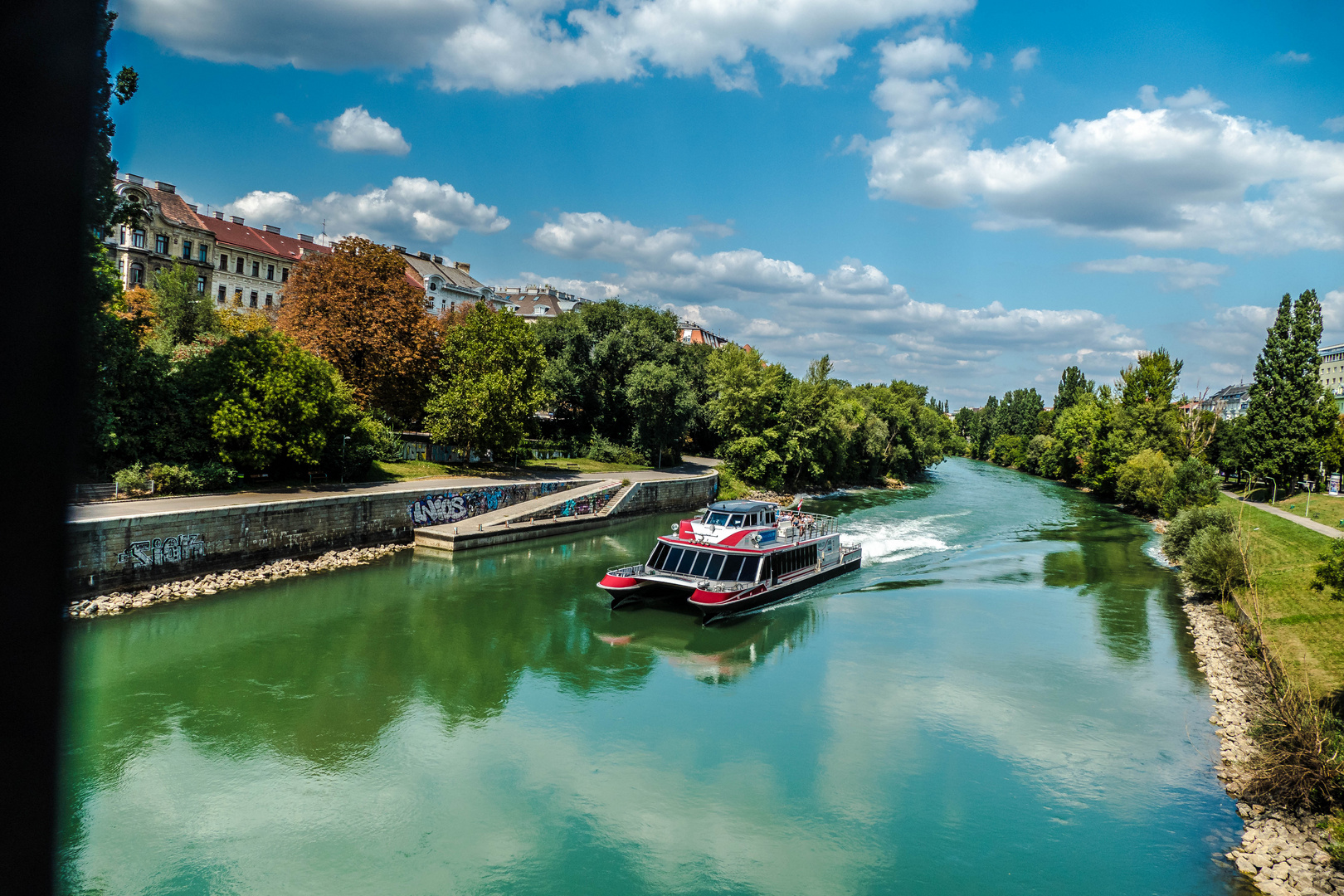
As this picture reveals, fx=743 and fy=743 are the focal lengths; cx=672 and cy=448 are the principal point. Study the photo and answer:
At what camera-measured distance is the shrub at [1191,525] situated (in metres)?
33.1

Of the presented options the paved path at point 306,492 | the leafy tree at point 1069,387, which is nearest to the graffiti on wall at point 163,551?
the paved path at point 306,492

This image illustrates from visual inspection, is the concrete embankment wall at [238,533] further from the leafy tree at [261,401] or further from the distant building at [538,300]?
the distant building at [538,300]

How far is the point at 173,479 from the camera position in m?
28.3

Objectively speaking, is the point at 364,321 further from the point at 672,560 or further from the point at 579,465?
the point at 672,560

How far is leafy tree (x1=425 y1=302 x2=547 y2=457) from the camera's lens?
140 feet

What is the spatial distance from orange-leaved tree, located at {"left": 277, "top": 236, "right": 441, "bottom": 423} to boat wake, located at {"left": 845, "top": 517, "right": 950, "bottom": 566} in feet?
92.1

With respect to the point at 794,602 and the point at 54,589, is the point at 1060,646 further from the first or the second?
the point at 54,589

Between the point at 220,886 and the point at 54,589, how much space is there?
9.18 metres

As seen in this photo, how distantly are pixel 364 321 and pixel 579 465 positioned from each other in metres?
19.0

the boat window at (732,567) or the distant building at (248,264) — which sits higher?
the distant building at (248,264)

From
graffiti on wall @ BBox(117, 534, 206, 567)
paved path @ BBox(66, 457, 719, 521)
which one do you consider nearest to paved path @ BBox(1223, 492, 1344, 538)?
paved path @ BBox(66, 457, 719, 521)

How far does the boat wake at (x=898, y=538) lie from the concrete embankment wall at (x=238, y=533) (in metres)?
21.7

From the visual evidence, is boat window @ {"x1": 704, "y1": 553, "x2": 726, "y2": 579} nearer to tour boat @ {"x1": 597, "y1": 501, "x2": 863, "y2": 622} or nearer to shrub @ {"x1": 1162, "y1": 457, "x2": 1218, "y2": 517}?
tour boat @ {"x1": 597, "y1": 501, "x2": 863, "y2": 622}

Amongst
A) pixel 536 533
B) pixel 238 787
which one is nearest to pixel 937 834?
pixel 238 787
